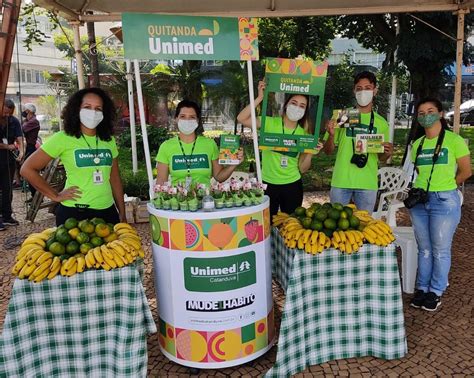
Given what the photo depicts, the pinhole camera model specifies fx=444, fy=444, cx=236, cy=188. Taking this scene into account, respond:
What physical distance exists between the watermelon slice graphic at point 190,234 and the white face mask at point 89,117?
1.18m

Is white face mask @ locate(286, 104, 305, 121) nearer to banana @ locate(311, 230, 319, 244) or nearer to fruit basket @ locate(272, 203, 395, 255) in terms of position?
fruit basket @ locate(272, 203, 395, 255)

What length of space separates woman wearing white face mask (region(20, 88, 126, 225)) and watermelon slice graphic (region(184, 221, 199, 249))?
36.4 inches

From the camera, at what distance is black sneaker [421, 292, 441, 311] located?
3.99m

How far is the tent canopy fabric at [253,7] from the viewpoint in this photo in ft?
15.4

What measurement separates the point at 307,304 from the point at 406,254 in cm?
177

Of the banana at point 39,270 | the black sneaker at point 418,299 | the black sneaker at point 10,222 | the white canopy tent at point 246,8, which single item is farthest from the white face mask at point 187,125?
the black sneaker at point 10,222

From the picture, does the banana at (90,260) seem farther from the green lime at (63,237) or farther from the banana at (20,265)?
the banana at (20,265)

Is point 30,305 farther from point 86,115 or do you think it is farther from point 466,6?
point 466,6

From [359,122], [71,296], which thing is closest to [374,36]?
[359,122]

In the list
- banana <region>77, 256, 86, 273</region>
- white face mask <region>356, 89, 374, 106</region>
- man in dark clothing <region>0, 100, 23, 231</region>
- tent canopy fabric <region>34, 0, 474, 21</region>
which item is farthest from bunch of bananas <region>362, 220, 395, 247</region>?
man in dark clothing <region>0, 100, 23, 231</region>

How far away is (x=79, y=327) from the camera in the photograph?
284cm

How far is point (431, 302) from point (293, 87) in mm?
2275

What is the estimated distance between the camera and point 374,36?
36.0ft

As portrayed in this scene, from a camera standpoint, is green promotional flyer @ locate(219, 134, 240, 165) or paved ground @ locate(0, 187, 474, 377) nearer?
paved ground @ locate(0, 187, 474, 377)
